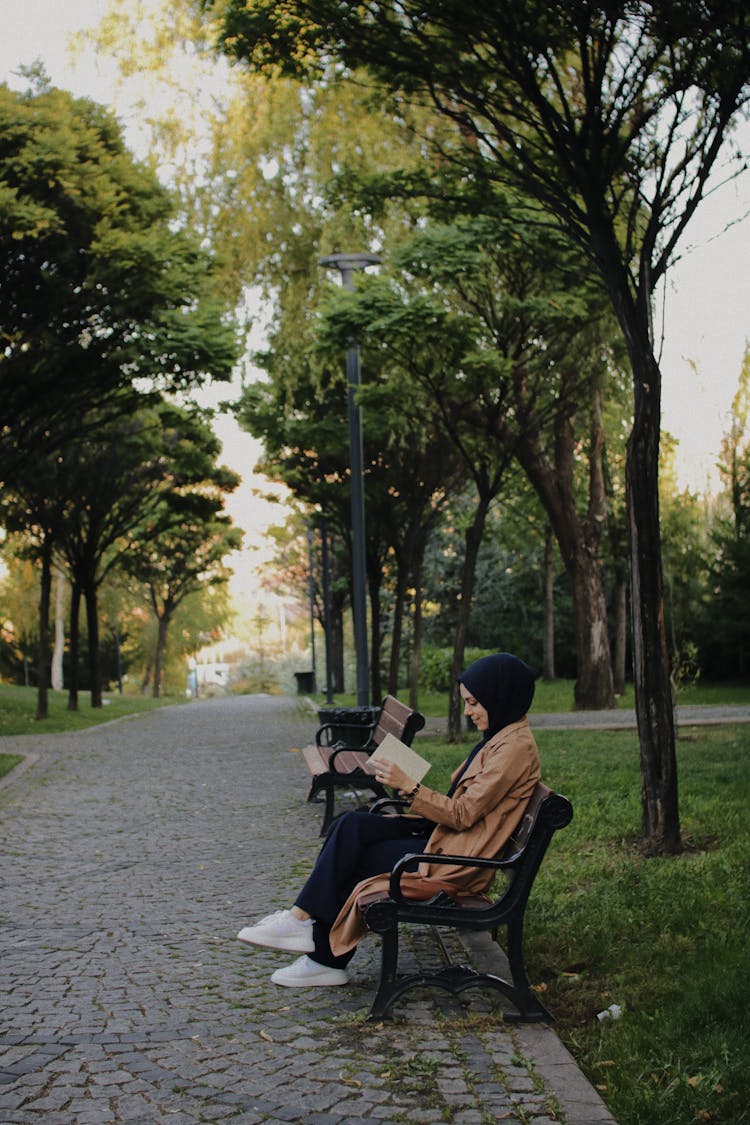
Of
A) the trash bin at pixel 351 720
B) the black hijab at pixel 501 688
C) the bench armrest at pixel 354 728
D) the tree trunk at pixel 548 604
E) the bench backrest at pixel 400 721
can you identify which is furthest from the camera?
the tree trunk at pixel 548 604

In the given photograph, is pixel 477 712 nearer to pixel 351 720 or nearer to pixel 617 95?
pixel 617 95

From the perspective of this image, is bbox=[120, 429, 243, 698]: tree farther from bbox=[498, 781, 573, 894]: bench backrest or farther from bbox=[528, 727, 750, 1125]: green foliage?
bbox=[498, 781, 573, 894]: bench backrest

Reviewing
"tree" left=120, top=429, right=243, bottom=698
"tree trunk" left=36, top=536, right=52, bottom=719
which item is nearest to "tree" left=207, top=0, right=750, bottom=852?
"tree" left=120, top=429, right=243, bottom=698

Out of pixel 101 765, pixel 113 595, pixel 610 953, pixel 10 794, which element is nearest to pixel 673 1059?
pixel 610 953

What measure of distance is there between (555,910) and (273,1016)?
212 cm

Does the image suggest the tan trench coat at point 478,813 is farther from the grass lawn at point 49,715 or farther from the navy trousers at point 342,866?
the grass lawn at point 49,715

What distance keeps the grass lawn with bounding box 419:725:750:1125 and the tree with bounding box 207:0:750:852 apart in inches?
26.6

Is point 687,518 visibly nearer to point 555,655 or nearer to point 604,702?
point 604,702

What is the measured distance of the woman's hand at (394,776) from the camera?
551 centimetres

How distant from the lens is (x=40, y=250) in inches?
719

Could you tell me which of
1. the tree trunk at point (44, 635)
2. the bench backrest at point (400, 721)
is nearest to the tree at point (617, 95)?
the bench backrest at point (400, 721)

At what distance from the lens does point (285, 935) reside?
6043mm

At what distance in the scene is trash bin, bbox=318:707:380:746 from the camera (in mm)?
13195

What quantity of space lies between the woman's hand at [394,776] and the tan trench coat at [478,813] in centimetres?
8
